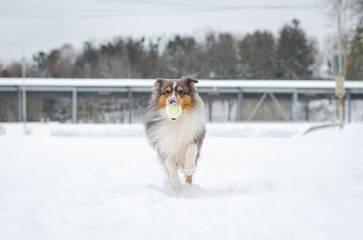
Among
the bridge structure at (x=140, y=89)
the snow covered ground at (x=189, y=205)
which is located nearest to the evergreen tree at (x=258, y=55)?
the bridge structure at (x=140, y=89)

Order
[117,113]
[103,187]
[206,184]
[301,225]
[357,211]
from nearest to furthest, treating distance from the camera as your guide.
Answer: [301,225]
[357,211]
[103,187]
[206,184]
[117,113]

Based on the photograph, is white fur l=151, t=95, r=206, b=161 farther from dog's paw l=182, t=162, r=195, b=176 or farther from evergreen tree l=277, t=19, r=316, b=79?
evergreen tree l=277, t=19, r=316, b=79

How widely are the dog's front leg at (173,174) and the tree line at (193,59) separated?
33.7 metres

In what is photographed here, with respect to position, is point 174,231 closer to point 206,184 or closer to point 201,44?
point 206,184

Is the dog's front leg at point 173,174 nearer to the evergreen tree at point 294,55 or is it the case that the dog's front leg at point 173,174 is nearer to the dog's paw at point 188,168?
the dog's paw at point 188,168

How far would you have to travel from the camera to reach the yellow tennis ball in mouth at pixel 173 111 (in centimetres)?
411

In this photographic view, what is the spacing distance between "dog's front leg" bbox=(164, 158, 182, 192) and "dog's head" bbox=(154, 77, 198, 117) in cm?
86

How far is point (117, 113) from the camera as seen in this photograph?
3912 cm

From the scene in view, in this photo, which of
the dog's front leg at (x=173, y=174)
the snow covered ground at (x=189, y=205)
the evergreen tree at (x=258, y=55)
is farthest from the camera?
the evergreen tree at (x=258, y=55)

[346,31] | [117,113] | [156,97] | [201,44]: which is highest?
[201,44]

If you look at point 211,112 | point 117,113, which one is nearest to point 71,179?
point 211,112

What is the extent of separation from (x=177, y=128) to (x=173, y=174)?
27.8 inches

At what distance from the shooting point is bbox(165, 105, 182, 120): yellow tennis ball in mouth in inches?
162

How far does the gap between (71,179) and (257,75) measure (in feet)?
132
